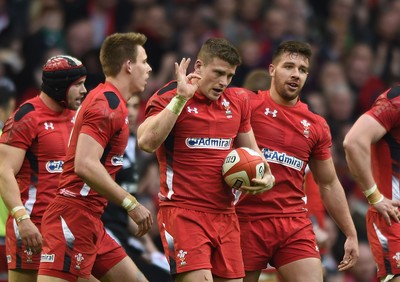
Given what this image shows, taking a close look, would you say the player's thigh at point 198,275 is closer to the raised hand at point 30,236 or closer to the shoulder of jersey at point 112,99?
the raised hand at point 30,236

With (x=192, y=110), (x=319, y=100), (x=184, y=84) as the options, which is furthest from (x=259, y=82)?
(x=319, y=100)

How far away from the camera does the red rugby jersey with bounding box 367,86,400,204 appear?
9531 mm

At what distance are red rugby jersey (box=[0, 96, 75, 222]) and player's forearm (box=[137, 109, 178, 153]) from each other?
108 centimetres

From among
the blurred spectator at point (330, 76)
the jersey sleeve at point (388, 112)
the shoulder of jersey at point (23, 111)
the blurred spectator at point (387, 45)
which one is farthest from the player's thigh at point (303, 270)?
the blurred spectator at point (387, 45)

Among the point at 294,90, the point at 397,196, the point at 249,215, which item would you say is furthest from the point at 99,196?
the point at 397,196

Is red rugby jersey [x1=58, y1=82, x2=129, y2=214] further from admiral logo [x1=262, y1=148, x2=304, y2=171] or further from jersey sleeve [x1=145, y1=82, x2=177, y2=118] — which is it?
admiral logo [x1=262, y1=148, x2=304, y2=171]

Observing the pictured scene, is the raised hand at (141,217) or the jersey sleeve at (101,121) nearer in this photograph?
the raised hand at (141,217)

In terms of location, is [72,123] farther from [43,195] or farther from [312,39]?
[312,39]

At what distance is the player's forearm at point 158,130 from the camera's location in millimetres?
8617

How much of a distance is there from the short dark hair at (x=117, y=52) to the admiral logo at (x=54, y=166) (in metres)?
0.88

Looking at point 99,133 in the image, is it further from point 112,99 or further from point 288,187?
point 288,187

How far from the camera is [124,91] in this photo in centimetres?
927

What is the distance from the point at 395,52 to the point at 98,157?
10497 mm

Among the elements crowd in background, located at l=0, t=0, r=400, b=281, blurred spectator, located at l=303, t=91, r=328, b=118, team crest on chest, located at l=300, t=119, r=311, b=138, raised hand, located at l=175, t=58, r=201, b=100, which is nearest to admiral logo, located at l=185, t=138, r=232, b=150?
raised hand, located at l=175, t=58, r=201, b=100
